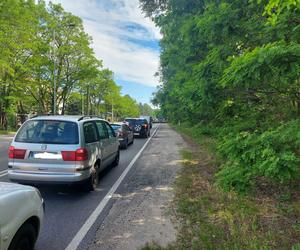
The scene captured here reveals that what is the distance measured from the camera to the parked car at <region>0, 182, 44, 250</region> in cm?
263

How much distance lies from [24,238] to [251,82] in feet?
13.8

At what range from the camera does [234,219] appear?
16.1ft

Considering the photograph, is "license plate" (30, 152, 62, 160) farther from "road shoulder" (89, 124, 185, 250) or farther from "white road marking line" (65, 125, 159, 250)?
"road shoulder" (89, 124, 185, 250)

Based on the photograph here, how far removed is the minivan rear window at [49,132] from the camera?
6.29 m

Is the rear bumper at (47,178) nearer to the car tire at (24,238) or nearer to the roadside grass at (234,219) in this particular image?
A: the roadside grass at (234,219)

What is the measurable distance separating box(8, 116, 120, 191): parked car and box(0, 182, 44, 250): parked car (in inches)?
107

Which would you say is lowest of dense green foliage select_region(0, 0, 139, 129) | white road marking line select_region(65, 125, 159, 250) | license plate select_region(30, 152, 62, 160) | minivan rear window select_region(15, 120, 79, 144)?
white road marking line select_region(65, 125, 159, 250)

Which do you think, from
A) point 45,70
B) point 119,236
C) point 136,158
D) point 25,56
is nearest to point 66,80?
point 45,70

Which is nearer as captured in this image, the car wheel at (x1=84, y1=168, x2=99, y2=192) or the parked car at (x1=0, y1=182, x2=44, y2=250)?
the parked car at (x1=0, y1=182, x2=44, y2=250)

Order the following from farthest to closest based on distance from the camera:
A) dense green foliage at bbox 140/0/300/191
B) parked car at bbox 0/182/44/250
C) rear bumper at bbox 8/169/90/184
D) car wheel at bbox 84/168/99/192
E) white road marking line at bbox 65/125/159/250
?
car wheel at bbox 84/168/99/192, rear bumper at bbox 8/169/90/184, dense green foliage at bbox 140/0/300/191, white road marking line at bbox 65/125/159/250, parked car at bbox 0/182/44/250

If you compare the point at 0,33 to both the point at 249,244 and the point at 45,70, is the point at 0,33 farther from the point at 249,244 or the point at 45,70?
the point at 249,244

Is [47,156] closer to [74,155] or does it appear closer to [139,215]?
→ [74,155]

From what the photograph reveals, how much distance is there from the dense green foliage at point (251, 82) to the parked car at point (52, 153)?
2934 millimetres

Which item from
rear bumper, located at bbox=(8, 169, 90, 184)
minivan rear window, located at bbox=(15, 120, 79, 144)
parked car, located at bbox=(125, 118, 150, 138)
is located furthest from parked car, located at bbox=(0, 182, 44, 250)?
parked car, located at bbox=(125, 118, 150, 138)
